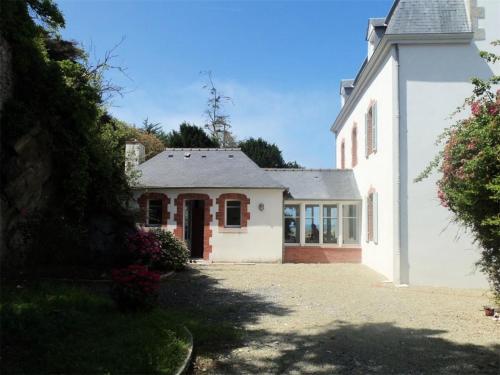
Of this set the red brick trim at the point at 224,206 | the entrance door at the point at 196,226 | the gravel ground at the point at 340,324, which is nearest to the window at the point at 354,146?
the red brick trim at the point at 224,206

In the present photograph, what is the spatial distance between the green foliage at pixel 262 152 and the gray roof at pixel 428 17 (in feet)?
92.4

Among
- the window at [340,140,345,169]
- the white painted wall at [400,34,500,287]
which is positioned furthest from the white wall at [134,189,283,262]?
the window at [340,140,345,169]

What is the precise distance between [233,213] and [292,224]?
104 inches

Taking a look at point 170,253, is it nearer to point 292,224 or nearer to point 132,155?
point 292,224

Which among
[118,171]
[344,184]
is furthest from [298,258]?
[118,171]

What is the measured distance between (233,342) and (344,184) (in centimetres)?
1419

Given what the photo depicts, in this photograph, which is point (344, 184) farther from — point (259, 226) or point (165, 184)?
point (165, 184)

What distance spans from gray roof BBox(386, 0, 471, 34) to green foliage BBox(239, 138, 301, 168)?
28.2m

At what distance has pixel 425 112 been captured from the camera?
512 inches

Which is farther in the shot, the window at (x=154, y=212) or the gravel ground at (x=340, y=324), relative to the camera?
the window at (x=154, y=212)

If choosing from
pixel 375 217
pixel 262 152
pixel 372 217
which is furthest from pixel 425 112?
pixel 262 152

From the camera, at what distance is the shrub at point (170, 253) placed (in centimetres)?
1362

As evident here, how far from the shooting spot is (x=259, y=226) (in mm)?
18109

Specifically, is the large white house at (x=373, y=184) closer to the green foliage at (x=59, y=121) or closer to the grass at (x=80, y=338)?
the green foliage at (x=59, y=121)
